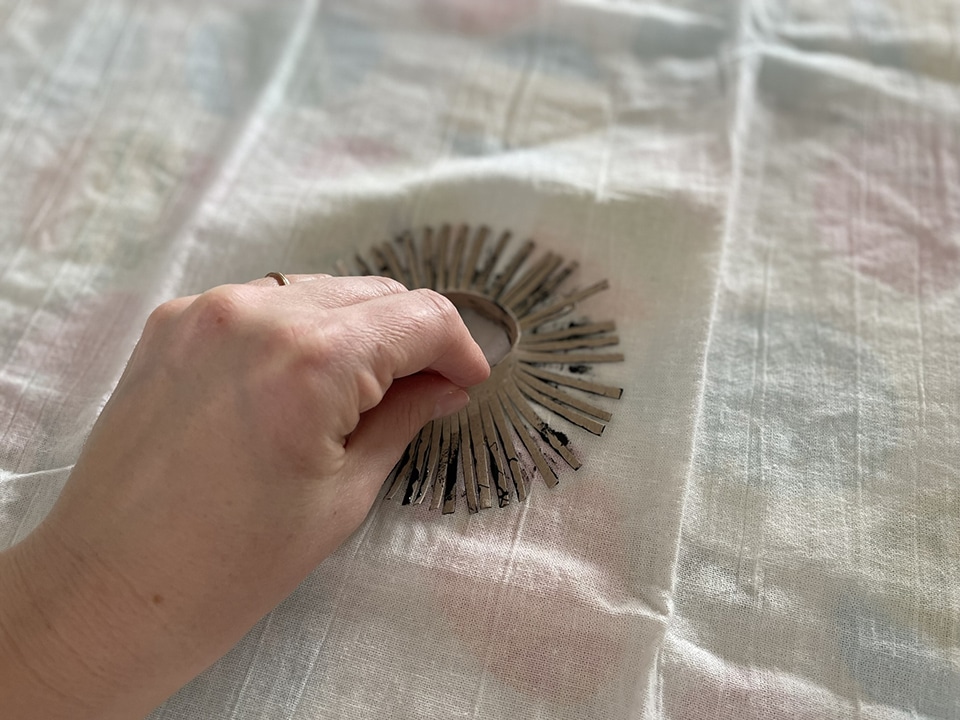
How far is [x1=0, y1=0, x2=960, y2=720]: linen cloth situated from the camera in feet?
2.24

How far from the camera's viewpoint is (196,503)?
0.63m

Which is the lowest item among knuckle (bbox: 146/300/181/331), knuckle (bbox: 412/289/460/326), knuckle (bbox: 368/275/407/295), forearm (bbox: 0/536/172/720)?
forearm (bbox: 0/536/172/720)

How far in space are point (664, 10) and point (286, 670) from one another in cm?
100

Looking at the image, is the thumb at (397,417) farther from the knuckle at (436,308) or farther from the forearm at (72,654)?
the forearm at (72,654)

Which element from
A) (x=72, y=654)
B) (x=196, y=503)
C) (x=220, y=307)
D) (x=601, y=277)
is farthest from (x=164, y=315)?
(x=601, y=277)

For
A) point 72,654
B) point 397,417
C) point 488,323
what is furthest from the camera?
point 488,323

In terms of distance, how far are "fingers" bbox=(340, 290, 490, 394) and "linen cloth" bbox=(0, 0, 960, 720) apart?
Answer: 0.15 meters

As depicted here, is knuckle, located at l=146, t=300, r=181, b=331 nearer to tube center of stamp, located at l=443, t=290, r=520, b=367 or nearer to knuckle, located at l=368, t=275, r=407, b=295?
knuckle, located at l=368, t=275, r=407, b=295

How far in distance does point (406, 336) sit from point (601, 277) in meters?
0.30

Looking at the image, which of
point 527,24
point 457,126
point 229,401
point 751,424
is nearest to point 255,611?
point 229,401

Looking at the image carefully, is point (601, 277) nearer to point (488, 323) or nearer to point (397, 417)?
point (488, 323)

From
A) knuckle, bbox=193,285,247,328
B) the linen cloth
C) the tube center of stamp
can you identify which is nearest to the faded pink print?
the linen cloth

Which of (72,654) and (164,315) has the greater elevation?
(164,315)

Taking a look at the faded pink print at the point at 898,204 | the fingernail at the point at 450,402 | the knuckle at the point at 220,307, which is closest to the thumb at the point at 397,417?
the fingernail at the point at 450,402
